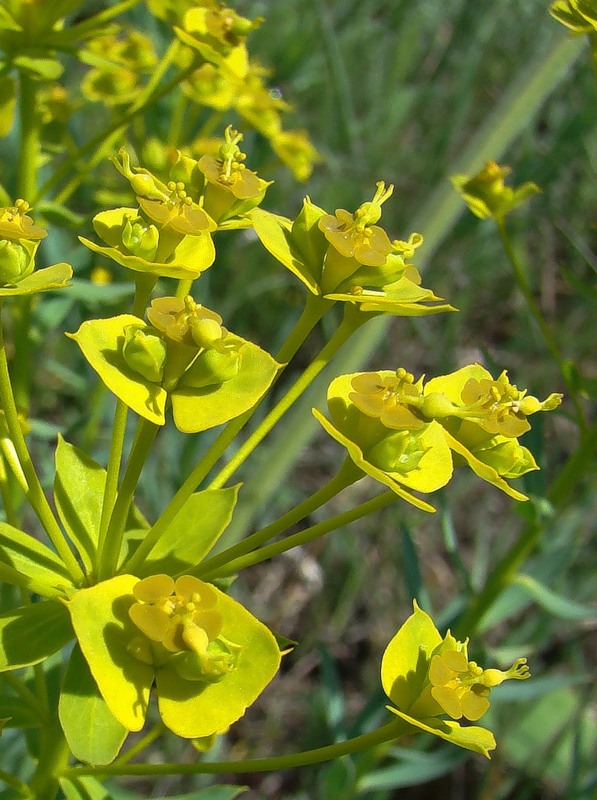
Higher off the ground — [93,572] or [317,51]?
[93,572]

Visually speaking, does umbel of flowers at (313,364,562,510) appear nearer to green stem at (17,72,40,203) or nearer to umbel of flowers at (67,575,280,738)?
umbel of flowers at (67,575,280,738)

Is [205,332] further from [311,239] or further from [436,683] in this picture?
[436,683]

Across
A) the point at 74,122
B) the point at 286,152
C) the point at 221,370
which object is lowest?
the point at 74,122

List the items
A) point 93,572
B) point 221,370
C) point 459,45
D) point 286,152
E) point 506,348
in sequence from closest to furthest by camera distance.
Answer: point 221,370 < point 93,572 < point 286,152 < point 506,348 < point 459,45

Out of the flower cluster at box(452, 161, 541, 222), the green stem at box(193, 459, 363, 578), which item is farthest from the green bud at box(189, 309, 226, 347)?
the flower cluster at box(452, 161, 541, 222)

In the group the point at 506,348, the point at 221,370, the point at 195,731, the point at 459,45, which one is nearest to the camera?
the point at 195,731

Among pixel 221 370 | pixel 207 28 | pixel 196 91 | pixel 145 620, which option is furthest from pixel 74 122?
pixel 145 620

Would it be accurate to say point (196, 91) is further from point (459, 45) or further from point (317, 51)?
point (459, 45)

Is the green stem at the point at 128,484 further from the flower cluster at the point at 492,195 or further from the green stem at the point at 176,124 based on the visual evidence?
the green stem at the point at 176,124
